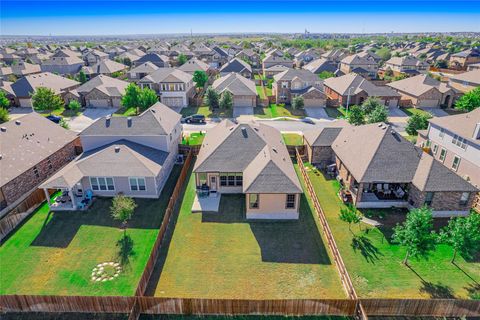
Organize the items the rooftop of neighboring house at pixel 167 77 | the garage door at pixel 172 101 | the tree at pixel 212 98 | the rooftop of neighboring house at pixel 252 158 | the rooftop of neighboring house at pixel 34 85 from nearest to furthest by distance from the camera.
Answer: the rooftop of neighboring house at pixel 252 158, the tree at pixel 212 98, the rooftop of neighboring house at pixel 34 85, the rooftop of neighboring house at pixel 167 77, the garage door at pixel 172 101

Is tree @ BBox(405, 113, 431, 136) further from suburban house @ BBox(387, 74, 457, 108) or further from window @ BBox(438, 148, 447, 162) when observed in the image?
suburban house @ BBox(387, 74, 457, 108)

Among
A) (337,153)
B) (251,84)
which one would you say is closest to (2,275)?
(337,153)

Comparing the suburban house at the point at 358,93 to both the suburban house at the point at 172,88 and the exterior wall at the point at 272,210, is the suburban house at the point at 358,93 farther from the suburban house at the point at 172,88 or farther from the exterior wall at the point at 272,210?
the exterior wall at the point at 272,210

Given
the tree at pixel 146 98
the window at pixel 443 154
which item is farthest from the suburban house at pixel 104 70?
the window at pixel 443 154

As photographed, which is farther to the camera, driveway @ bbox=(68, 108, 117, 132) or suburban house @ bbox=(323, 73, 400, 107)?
suburban house @ bbox=(323, 73, 400, 107)

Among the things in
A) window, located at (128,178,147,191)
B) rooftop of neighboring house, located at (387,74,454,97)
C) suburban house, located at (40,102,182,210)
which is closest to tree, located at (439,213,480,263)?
suburban house, located at (40,102,182,210)

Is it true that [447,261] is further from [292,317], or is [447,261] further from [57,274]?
[57,274]

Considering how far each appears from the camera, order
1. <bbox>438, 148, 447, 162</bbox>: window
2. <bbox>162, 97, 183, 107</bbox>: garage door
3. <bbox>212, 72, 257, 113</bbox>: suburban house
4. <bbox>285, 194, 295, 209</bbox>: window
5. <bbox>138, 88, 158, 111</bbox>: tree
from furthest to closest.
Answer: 1. <bbox>162, 97, 183, 107</bbox>: garage door
2. <bbox>212, 72, 257, 113</bbox>: suburban house
3. <bbox>138, 88, 158, 111</bbox>: tree
4. <bbox>438, 148, 447, 162</bbox>: window
5. <bbox>285, 194, 295, 209</bbox>: window
